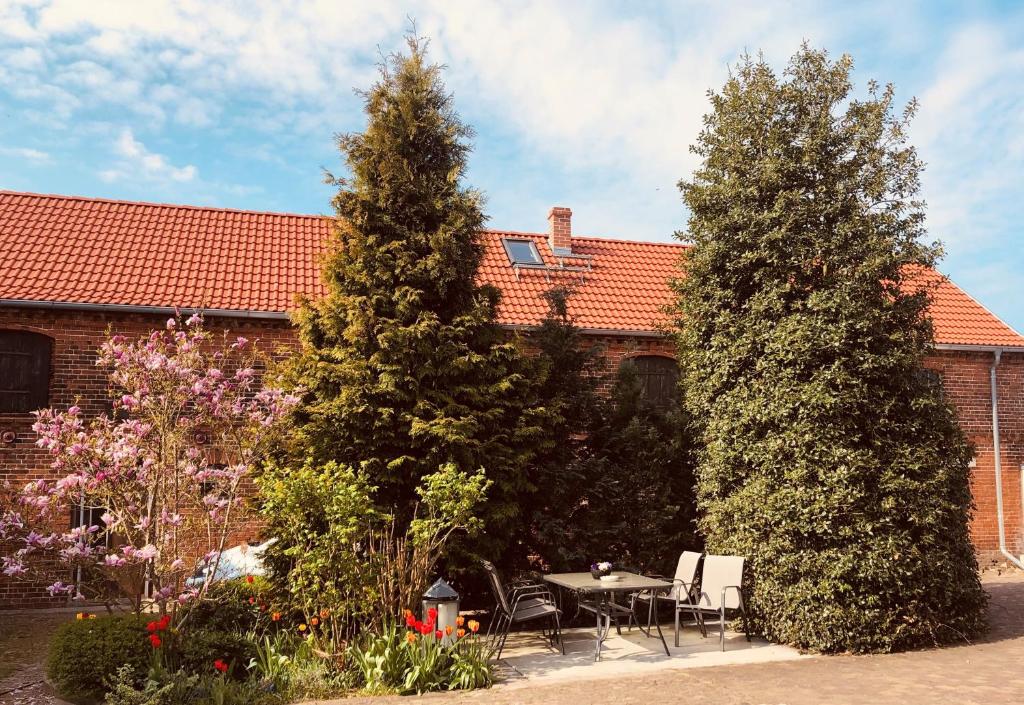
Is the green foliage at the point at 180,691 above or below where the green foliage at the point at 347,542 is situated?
below

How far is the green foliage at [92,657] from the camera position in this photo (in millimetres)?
6711

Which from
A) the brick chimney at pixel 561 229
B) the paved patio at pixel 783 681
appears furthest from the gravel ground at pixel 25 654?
the brick chimney at pixel 561 229

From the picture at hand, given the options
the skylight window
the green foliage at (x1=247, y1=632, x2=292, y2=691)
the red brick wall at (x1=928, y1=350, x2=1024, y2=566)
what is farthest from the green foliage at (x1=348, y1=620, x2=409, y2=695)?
the red brick wall at (x1=928, y1=350, x2=1024, y2=566)

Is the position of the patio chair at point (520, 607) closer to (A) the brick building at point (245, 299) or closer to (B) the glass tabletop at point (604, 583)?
(B) the glass tabletop at point (604, 583)

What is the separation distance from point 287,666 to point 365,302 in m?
4.27

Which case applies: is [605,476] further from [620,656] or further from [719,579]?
[620,656]

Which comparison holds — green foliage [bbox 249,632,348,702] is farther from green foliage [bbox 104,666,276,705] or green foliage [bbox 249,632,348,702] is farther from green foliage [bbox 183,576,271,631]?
green foliage [bbox 183,576,271,631]

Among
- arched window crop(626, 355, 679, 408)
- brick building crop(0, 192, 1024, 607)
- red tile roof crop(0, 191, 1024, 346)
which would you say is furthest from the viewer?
arched window crop(626, 355, 679, 408)

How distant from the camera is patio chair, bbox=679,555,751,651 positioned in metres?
8.68

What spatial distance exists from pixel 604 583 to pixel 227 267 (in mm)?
9256

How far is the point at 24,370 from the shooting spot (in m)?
12.1

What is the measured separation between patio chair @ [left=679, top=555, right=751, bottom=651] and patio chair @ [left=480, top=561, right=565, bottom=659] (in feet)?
4.94

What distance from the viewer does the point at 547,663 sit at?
8117mm

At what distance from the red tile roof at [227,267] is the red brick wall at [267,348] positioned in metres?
0.33
